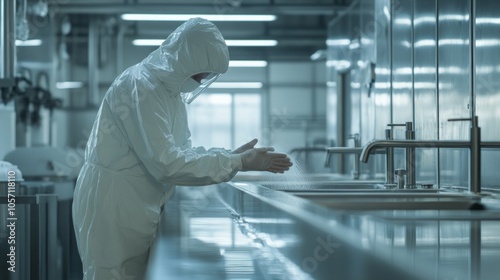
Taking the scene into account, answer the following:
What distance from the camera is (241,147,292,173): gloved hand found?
2.43 metres

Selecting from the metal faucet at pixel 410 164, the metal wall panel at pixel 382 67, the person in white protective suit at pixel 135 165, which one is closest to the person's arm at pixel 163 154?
the person in white protective suit at pixel 135 165

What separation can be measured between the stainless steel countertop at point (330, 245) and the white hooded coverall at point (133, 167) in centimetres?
14

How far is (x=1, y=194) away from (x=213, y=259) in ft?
7.09

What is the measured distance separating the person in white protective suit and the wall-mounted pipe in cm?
225

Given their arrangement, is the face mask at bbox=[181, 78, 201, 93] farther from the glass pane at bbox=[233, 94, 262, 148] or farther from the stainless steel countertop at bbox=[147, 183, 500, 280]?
the glass pane at bbox=[233, 94, 262, 148]

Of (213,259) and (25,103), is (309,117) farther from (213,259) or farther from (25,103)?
(213,259)

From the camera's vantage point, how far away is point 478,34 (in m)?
2.48

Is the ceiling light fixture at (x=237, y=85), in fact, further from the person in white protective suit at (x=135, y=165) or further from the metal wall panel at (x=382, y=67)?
the person in white protective suit at (x=135, y=165)

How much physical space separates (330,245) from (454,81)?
161 centimetres

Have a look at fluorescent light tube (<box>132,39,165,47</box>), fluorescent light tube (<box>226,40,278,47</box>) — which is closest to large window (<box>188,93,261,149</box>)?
fluorescent light tube (<box>226,40,278,47</box>)

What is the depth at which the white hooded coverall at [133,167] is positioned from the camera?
2402mm

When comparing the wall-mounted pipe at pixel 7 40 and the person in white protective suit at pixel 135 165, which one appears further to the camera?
the wall-mounted pipe at pixel 7 40

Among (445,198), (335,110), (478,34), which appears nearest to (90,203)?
(445,198)

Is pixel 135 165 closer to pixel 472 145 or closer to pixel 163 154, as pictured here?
pixel 163 154
